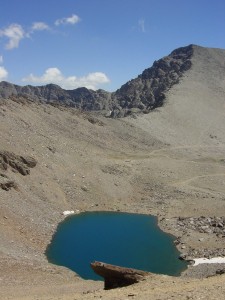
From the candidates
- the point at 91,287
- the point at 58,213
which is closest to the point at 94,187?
the point at 58,213

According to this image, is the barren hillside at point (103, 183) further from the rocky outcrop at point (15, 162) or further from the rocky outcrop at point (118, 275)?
the rocky outcrop at point (118, 275)

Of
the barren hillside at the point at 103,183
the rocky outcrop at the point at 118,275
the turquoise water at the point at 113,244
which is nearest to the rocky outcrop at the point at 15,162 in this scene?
the barren hillside at the point at 103,183

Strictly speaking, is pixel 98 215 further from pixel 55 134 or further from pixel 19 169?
pixel 55 134

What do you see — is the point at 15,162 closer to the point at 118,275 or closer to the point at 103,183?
the point at 103,183

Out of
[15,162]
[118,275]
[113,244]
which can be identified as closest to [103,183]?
[15,162]

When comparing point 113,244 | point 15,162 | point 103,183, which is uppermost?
point 15,162

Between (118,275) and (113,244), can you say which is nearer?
(118,275)

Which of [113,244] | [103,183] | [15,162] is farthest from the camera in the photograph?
[103,183]
